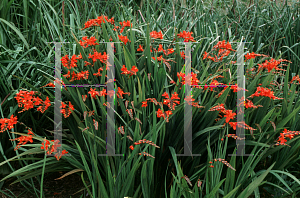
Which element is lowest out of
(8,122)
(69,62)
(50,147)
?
(50,147)

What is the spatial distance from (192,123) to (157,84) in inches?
12.6

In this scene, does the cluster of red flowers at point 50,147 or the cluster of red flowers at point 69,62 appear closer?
the cluster of red flowers at point 50,147

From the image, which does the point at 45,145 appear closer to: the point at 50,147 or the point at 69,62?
the point at 50,147

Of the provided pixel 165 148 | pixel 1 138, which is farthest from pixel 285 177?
pixel 1 138

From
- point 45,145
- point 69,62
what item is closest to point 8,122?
point 45,145

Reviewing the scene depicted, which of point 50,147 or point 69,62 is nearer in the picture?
point 50,147

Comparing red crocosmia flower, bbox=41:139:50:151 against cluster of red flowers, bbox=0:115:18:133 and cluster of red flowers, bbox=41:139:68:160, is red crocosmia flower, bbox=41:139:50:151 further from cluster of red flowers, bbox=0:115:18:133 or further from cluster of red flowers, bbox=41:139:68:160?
cluster of red flowers, bbox=0:115:18:133

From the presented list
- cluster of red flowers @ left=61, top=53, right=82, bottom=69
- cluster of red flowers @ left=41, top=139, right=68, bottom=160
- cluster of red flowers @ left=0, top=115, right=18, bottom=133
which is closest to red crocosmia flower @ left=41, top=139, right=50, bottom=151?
cluster of red flowers @ left=41, top=139, right=68, bottom=160

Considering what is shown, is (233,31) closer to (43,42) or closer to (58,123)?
(43,42)

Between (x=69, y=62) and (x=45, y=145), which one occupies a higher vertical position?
(x=69, y=62)

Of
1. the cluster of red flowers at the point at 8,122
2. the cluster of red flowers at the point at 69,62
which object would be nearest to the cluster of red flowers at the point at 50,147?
the cluster of red flowers at the point at 8,122

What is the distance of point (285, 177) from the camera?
1681 millimetres

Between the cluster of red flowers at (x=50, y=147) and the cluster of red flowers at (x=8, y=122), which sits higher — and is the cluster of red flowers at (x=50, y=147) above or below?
below

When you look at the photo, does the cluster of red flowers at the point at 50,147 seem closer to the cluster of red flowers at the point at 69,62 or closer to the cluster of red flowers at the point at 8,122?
the cluster of red flowers at the point at 8,122
